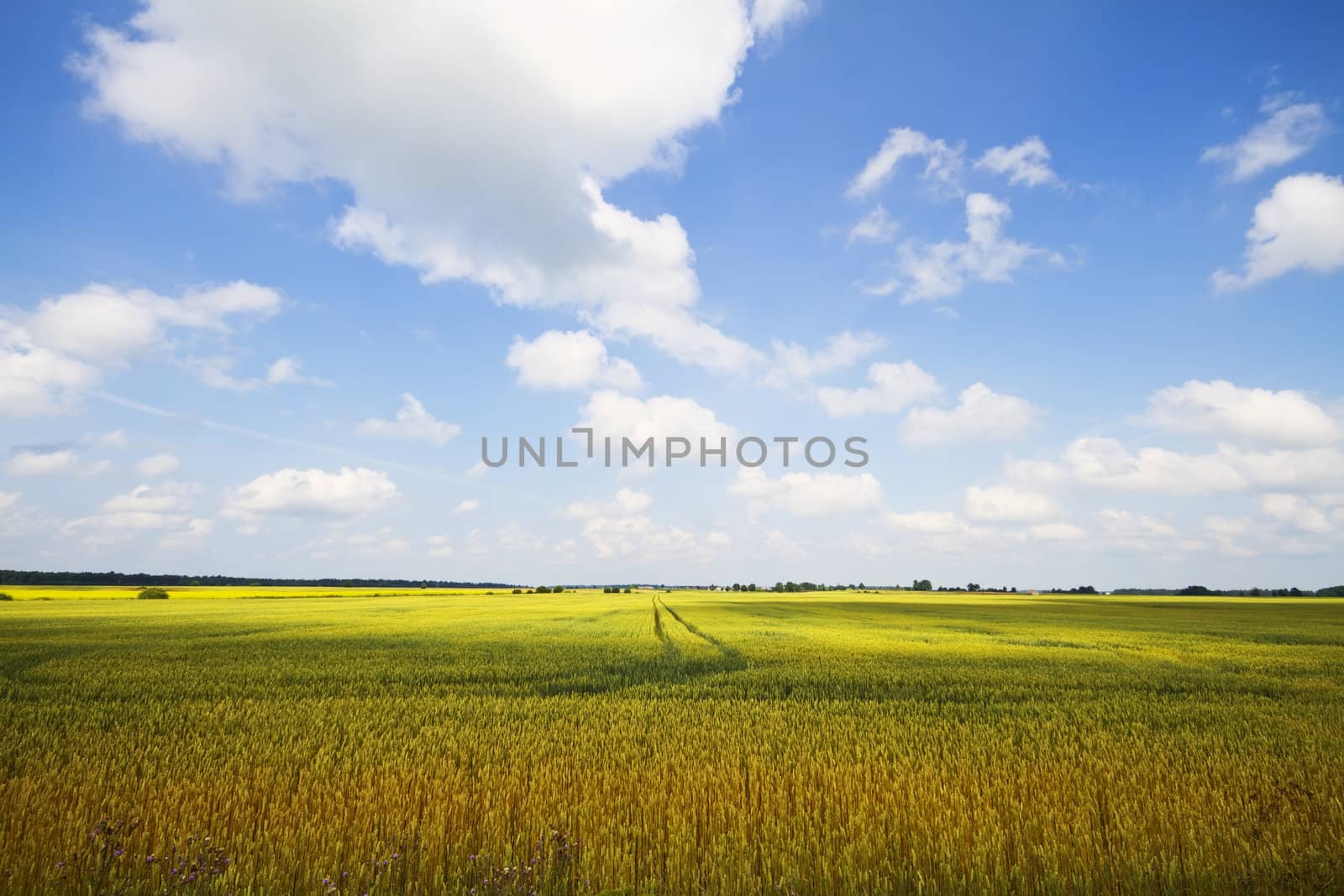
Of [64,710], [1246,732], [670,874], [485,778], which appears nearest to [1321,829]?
[1246,732]

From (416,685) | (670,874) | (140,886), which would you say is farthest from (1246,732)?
(416,685)

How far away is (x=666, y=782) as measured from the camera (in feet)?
20.8

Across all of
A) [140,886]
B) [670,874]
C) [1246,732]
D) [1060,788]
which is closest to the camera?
[140,886]

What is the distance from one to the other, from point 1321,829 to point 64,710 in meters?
16.9

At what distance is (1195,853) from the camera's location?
191 inches

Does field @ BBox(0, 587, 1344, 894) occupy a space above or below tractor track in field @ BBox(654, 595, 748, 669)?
above

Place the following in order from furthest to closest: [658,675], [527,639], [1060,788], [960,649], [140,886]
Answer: [527,639], [960,649], [658,675], [1060,788], [140,886]

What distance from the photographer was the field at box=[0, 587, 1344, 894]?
4543mm

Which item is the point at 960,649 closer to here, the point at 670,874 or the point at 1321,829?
the point at 1321,829

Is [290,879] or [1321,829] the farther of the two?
[1321,829]

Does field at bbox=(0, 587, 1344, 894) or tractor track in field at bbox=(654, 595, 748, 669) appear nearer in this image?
field at bbox=(0, 587, 1344, 894)

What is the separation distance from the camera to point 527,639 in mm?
24328

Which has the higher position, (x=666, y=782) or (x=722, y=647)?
(x=666, y=782)

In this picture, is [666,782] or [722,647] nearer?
[666,782]
